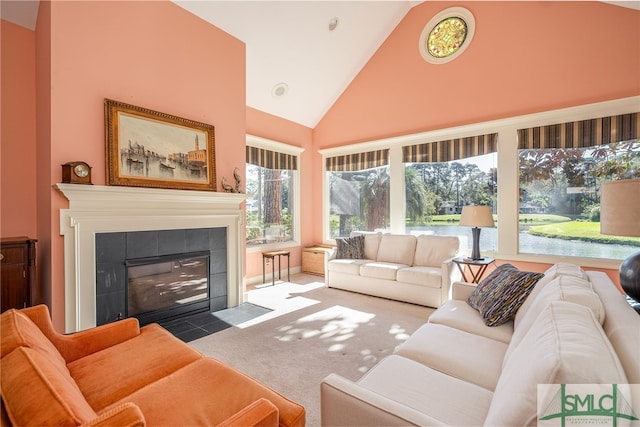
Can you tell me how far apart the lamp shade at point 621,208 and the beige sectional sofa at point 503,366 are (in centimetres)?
36

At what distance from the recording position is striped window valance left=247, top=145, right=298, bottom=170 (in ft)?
16.9

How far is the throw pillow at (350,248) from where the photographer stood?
502 centimetres

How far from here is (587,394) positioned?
808 millimetres

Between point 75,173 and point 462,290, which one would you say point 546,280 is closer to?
point 462,290

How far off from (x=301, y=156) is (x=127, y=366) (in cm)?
500

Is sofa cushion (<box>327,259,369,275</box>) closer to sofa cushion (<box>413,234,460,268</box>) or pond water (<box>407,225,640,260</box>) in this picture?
sofa cushion (<box>413,234,460,268</box>)

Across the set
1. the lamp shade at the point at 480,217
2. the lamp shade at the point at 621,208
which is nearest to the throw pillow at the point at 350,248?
the lamp shade at the point at 480,217

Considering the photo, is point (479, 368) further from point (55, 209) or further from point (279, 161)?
point (279, 161)

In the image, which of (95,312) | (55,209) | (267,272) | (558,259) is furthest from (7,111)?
(558,259)

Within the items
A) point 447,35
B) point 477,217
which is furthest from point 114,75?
point 447,35

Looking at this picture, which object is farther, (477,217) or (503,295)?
(477,217)

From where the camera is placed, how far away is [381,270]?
14.2 feet

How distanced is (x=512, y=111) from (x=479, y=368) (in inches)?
153

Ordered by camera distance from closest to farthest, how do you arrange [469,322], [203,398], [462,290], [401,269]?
[203,398], [469,322], [462,290], [401,269]
